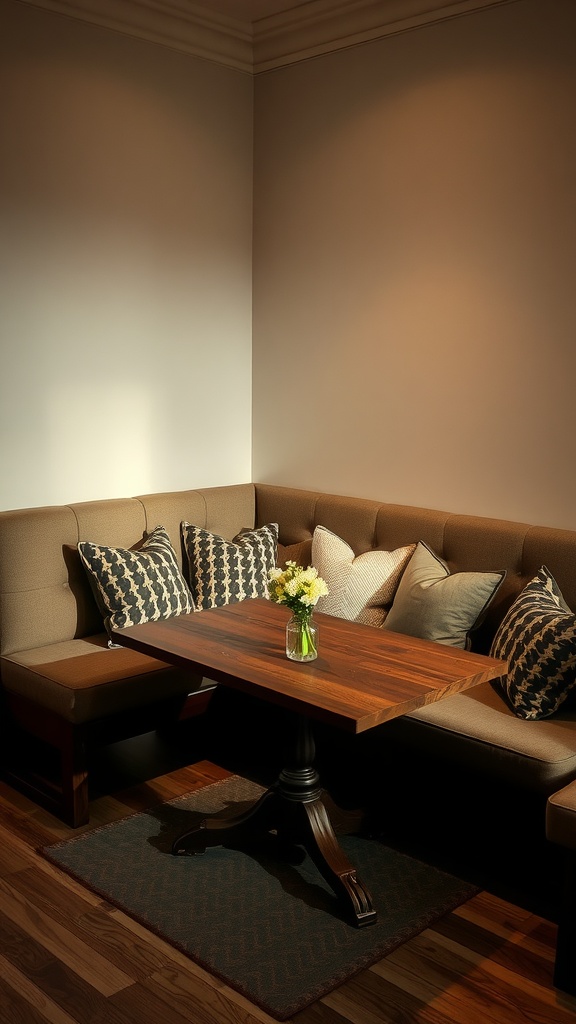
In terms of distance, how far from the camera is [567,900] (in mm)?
2160

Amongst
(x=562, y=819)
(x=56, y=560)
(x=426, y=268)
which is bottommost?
(x=562, y=819)

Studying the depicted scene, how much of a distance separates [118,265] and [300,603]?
1918mm

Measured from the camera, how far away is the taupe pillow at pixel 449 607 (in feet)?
9.87

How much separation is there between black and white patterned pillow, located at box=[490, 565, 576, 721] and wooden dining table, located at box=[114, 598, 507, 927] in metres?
0.18

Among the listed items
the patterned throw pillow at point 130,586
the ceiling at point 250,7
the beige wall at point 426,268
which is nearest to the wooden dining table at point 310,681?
the patterned throw pillow at point 130,586

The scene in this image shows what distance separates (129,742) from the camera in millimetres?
3533

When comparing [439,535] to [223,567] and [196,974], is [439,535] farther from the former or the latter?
[196,974]

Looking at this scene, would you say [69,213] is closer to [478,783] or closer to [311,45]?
[311,45]

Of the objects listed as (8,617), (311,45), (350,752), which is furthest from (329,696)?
(311,45)

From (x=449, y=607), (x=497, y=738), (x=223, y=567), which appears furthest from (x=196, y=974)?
(x=223, y=567)

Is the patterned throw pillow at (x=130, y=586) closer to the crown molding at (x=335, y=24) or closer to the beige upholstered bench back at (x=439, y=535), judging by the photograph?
the beige upholstered bench back at (x=439, y=535)

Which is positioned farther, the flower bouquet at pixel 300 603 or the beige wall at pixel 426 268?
the beige wall at pixel 426 268

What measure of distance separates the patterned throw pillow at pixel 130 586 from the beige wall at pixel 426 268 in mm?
995

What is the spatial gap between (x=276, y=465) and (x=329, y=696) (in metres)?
2.17
